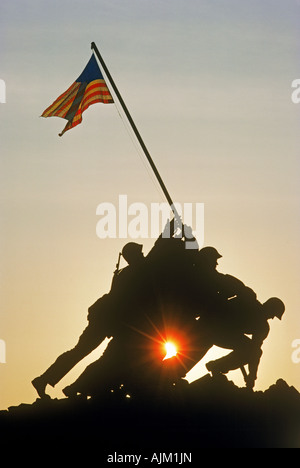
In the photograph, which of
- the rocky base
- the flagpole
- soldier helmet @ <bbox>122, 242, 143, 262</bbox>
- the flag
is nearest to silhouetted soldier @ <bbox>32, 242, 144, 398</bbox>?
soldier helmet @ <bbox>122, 242, 143, 262</bbox>

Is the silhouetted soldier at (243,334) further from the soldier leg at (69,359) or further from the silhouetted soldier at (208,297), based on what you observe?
the soldier leg at (69,359)

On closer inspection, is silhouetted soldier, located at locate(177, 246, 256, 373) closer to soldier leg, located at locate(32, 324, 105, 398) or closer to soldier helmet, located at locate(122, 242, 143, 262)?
soldier helmet, located at locate(122, 242, 143, 262)

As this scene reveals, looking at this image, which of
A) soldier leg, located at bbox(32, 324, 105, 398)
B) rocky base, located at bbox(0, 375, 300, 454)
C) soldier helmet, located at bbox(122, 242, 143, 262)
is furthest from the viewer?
soldier helmet, located at bbox(122, 242, 143, 262)

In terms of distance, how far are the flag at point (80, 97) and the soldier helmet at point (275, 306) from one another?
6055 mm

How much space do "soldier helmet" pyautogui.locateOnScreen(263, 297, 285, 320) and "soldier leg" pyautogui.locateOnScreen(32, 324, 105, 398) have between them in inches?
136

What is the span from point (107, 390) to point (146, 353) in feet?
3.59

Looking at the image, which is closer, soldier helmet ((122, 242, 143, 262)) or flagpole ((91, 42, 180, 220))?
soldier helmet ((122, 242, 143, 262))

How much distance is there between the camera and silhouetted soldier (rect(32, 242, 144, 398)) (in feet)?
107

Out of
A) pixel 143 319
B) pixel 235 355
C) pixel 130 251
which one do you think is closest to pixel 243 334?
A: pixel 235 355

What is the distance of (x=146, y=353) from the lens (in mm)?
32125

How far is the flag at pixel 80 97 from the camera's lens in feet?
116

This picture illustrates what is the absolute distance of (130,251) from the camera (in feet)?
108
